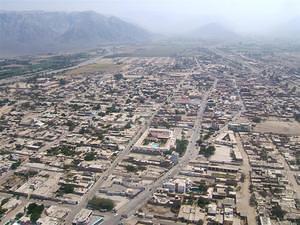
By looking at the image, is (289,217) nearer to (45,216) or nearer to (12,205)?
(45,216)

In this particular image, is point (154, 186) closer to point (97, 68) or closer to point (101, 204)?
point (101, 204)

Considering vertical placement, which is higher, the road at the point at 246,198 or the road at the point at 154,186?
the road at the point at 246,198

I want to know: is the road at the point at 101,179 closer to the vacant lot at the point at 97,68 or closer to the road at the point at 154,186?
the road at the point at 154,186

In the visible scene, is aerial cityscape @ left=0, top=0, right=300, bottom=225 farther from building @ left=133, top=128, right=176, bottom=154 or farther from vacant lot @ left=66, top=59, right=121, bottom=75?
vacant lot @ left=66, top=59, right=121, bottom=75

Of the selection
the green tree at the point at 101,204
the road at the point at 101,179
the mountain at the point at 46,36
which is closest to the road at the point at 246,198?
the green tree at the point at 101,204

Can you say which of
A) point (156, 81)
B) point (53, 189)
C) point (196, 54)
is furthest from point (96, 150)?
point (196, 54)

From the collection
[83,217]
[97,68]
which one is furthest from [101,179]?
[97,68]
